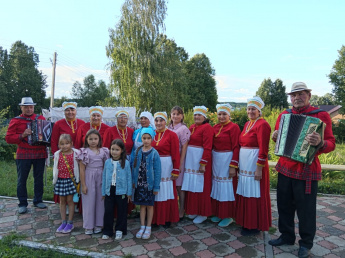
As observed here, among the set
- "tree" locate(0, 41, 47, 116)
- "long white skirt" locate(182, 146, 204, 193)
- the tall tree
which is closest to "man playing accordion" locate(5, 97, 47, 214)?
"long white skirt" locate(182, 146, 204, 193)

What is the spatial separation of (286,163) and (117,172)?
8.05 ft

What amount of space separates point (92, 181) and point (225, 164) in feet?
7.21

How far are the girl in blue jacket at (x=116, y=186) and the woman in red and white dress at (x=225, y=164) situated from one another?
4.90 feet

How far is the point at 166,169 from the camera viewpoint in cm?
432

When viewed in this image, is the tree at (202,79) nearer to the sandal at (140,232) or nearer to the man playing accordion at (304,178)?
the sandal at (140,232)

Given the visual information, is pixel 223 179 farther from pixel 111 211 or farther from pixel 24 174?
pixel 24 174

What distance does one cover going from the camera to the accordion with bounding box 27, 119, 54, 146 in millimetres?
4996

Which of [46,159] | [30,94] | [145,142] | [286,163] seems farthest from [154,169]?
[30,94]

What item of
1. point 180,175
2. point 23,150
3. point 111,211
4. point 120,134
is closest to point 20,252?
point 111,211

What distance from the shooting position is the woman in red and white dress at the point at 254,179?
4070 millimetres

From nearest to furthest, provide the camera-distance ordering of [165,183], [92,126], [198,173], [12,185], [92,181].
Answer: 1. [92,181]
2. [165,183]
3. [198,173]
4. [92,126]
5. [12,185]

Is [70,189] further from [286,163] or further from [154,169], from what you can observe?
[286,163]

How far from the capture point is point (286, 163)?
3.63 metres

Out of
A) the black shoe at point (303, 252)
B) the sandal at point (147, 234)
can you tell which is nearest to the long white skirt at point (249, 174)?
the black shoe at point (303, 252)
